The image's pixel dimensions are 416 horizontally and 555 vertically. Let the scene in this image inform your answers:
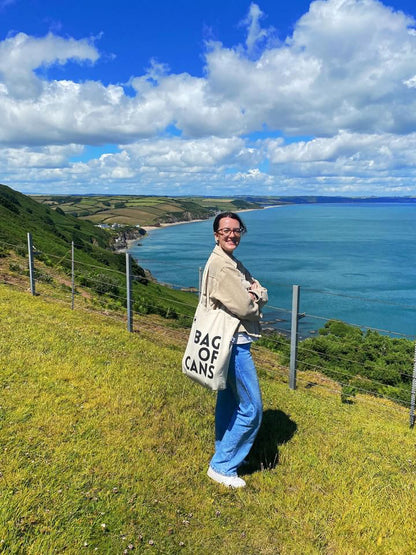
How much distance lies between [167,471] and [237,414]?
0.92m

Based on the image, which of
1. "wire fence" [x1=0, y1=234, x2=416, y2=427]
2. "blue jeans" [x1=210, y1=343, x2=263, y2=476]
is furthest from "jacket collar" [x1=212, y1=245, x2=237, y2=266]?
"wire fence" [x1=0, y1=234, x2=416, y2=427]

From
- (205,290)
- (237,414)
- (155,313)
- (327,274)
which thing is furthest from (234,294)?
(327,274)

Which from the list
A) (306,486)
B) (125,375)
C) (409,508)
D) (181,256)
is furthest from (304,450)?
(181,256)

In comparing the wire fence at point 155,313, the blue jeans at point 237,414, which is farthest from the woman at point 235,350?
the wire fence at point 155,313

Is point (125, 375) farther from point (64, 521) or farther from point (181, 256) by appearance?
point (181, 256)

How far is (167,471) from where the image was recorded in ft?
13.7

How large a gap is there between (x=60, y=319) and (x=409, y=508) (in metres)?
7.32

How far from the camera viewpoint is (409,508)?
3.88 m

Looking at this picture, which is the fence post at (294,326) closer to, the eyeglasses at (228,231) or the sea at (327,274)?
the eyeglasses at (228,231)

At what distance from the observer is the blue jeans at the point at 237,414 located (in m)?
3.82

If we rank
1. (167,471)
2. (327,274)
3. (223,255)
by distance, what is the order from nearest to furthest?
(223,255)
(167,471)
(327,274)

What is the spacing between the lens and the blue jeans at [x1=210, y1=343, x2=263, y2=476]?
3824mm

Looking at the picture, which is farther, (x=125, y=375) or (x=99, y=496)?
(x=125, y=375)

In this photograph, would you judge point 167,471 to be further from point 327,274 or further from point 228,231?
point 327,274
